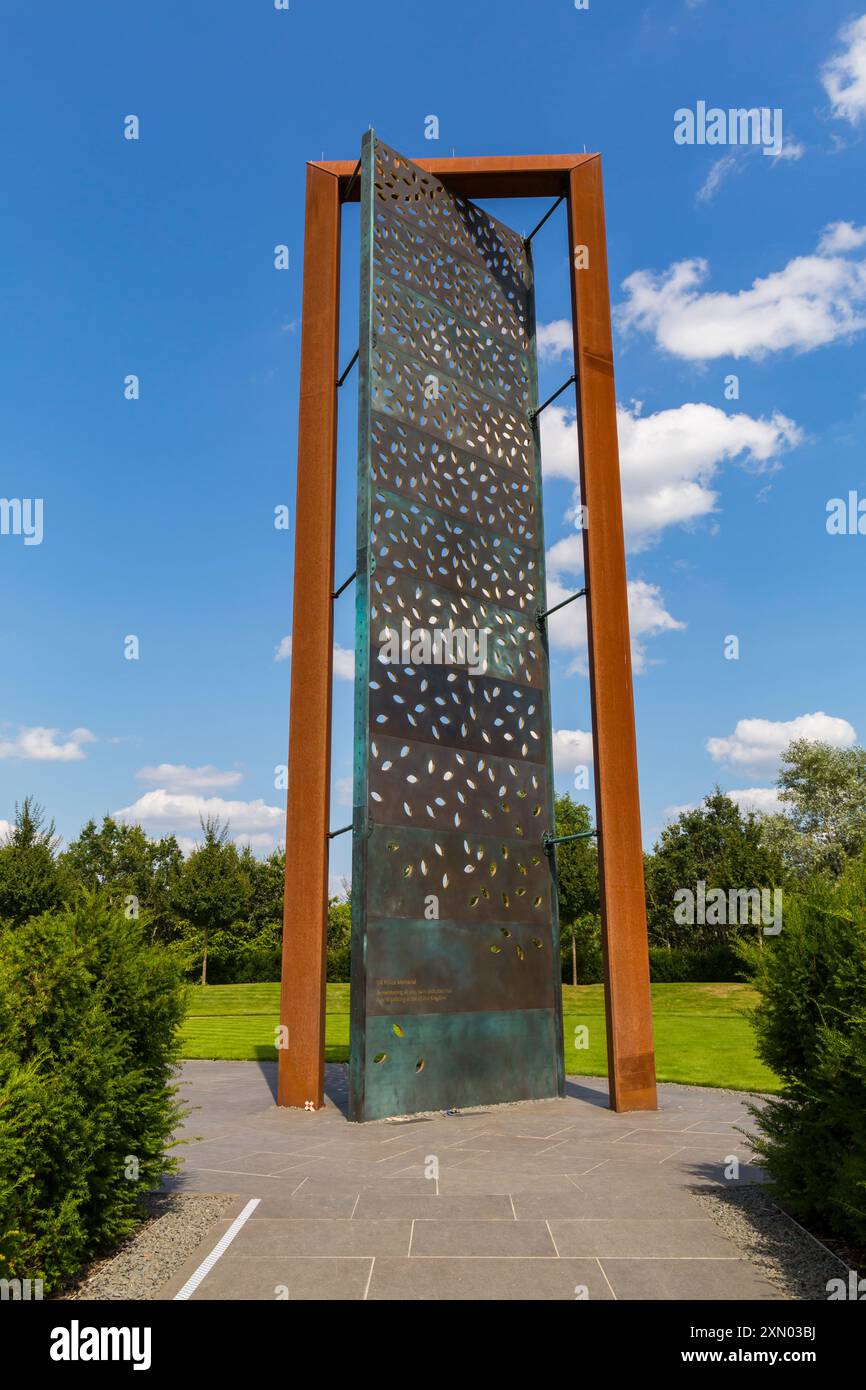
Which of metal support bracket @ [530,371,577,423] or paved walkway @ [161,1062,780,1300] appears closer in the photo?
paved walkway @ [161,1062,780,1300]

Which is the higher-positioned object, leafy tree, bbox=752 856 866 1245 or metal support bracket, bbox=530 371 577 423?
metal support bracket, bbox=530 371 577 423

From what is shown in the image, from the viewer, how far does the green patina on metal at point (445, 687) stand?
1005 cm

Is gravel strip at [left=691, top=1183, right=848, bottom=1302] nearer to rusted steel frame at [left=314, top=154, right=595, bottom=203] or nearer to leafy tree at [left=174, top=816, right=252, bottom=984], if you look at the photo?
rusted steel frame at [left=314, top=154, right=595, bottom=203]

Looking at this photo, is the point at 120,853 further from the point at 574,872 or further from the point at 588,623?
the point at 588,623

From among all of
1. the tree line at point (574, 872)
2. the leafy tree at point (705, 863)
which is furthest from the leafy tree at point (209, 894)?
the leafy tree at point (705, 863)

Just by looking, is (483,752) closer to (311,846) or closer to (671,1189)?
(311,846)

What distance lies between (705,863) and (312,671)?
40.0 meters

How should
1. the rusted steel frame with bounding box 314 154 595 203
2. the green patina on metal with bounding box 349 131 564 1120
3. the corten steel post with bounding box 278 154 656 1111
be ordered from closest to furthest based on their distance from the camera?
1. the green patina on metal with bounding box 349 131 564 1120
2. the corten steel post with bounding box 278 154 656 1111
3. the rusted steel frame with bounding box 314 154 595 203

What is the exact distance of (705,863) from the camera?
4706 centimetres

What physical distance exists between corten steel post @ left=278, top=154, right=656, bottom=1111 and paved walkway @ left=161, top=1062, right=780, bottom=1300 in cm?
104

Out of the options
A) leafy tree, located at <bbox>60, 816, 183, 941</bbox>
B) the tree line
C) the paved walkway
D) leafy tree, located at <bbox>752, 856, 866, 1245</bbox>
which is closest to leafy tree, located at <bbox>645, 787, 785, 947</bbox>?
the tree line

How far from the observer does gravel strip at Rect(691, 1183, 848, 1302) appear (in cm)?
464
